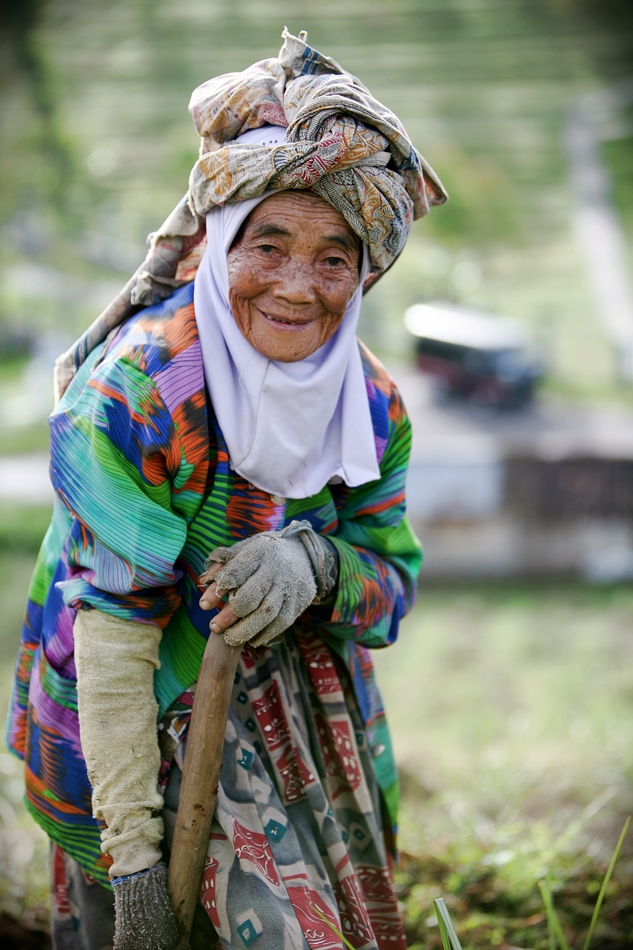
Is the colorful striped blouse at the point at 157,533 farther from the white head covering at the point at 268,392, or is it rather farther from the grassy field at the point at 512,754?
the grassy field at the point at 512,754

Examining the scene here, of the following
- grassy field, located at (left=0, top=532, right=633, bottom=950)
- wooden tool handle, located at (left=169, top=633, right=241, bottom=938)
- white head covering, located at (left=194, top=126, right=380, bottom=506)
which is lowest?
grassy field, located at (left=0, top=532, right=633, bottom=950)

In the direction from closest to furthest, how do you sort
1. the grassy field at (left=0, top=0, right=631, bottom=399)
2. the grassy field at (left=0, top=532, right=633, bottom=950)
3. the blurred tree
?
the grassy field at (left=0, top=532, right=633, bottom=950) < the grassy field at (left=0, top=0, right=631, bottom=399) < the blurred tree

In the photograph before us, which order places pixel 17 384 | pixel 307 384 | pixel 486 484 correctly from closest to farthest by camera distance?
pixel 307 384, pixel 486 484, pixel 17 384

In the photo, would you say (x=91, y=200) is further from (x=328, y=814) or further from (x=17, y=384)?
(x=328, y=814)

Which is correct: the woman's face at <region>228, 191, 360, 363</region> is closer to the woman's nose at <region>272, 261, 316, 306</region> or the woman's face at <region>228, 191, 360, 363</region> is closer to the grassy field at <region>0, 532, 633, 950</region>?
the woman's nose at <region>272, 261, 316, 306</region>

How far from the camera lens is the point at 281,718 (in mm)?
1574

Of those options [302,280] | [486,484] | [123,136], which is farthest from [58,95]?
[302,280]

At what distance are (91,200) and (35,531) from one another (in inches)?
156

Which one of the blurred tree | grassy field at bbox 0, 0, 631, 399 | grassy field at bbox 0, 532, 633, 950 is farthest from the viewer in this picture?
the blurred tree

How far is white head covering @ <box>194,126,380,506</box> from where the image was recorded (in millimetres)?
1406

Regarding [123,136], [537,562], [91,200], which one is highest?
[123,136]

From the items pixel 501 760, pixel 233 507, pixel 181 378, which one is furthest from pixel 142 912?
pixel 501 760

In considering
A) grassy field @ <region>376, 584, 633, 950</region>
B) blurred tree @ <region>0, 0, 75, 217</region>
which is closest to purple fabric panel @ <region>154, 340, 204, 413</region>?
grassy field @ <region>376, 584, 633, 950</region>

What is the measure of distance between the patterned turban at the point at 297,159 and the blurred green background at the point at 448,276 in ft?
5.64
